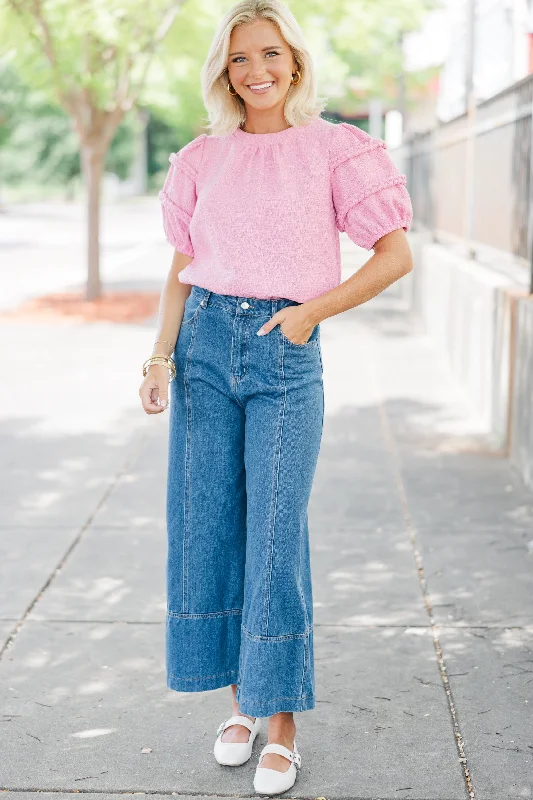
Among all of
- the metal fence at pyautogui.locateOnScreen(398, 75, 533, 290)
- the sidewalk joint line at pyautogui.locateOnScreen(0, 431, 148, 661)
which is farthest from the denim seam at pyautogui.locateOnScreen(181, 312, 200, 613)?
the metal fence at pyautogui.locateOnScreen(398, 75, 533, 290)

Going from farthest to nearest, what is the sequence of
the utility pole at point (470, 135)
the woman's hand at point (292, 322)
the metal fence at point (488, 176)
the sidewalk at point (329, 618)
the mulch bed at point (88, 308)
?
1. the mulch bed at point (88, 308)
2. the utility pole at point (470, 135)
3. the metal fence at point (488, 176)
4. the sidewalk at point (329, 618)
5. the woman's hand at point (292, 322)

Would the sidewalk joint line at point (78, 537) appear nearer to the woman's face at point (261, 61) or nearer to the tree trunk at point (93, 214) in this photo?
the woman's face at point (261, 61)

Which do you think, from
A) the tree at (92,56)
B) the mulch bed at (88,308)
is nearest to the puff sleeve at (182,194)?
the tree at (92,56)

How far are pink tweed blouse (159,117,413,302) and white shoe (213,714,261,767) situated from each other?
1215 millimetres

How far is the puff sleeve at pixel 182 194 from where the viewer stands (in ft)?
10.3

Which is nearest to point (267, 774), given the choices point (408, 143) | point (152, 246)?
point (408, 143)

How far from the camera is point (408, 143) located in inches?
664

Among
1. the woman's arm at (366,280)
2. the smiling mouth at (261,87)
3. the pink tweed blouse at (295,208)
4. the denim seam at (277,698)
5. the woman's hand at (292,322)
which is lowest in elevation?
the denim seam at (277,698)

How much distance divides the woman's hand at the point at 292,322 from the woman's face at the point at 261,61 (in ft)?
1.76

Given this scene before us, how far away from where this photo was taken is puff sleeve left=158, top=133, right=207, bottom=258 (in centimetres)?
313

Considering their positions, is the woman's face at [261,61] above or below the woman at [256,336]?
above

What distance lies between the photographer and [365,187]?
2926 mm

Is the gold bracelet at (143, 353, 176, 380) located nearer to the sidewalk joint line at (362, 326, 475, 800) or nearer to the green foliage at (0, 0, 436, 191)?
the sidewalk joint line at (362, 326, 475, 800)

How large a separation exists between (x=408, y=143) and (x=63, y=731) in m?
14.5
